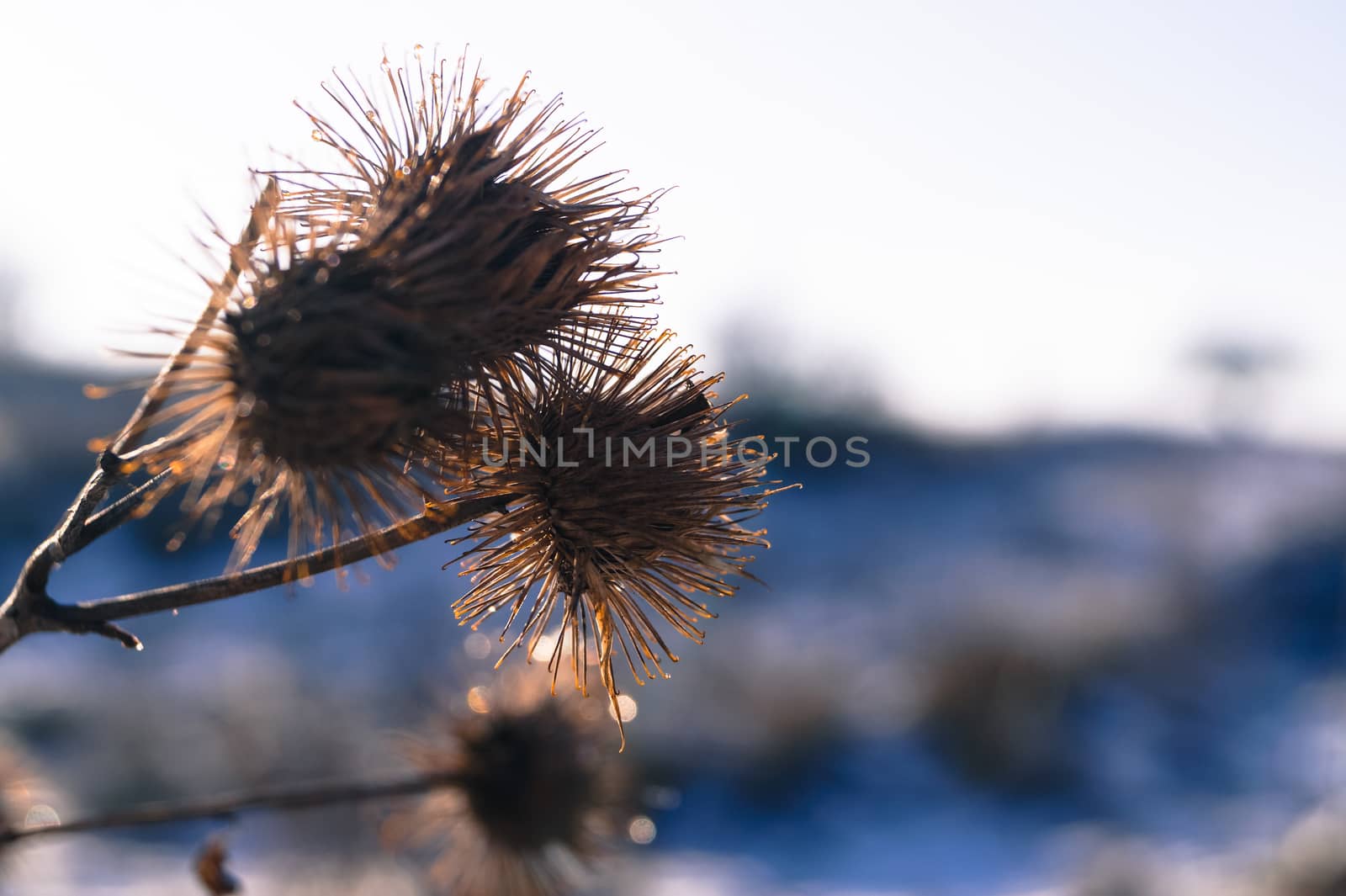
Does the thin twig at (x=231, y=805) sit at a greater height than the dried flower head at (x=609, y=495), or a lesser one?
lesser

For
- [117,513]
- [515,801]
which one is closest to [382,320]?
[117,513]

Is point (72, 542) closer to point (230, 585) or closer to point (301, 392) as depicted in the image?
point (230, 585)

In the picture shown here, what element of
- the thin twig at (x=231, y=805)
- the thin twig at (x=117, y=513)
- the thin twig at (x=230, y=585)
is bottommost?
the thin twig at (x=231, y=805)

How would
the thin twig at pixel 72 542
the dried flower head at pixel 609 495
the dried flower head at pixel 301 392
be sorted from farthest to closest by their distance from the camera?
the dried flower head at pixel 609 495, the thin twig at pixel 72 542, the dried flower head at pixel 301 392

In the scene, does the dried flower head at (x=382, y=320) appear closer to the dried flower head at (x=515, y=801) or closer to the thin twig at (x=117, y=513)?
the thin twig at (x=117, y=513)

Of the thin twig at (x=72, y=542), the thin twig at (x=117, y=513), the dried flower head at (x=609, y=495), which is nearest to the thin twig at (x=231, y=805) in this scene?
the thin twig at (x=72, y=542)

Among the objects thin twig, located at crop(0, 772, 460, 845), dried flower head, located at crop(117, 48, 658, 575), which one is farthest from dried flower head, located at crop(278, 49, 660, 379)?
thin twig, located at crop(0, 772, 460, 845)

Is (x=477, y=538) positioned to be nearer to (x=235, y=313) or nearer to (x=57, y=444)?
(x=235, y=313)
